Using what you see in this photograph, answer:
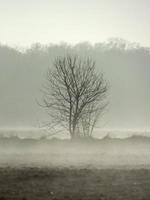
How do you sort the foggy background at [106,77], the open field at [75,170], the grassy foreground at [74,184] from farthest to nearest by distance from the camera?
1. the foggy background at [106,77]
2. the open field at [75,170]
3. the grassy foreground at [74,184]

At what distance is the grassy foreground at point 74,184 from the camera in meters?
15.1

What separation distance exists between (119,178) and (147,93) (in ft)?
361

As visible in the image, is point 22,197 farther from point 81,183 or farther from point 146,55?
point 146,55

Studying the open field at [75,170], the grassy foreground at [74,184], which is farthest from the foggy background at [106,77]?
the grassy foreground at [74,184]

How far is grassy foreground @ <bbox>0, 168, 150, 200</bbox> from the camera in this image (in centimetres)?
1506

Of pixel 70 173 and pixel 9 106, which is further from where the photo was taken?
pixel 9 106

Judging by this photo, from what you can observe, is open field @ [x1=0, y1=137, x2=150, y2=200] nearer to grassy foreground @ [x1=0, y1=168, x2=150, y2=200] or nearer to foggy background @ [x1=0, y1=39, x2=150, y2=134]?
grassy foreground @ [x1=0, y1=168, x2=150, y2=200]

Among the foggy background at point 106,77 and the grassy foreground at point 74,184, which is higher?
the foggy background at point 106,77

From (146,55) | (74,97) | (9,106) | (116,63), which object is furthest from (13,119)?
(74,97)

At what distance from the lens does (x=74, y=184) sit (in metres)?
17.3

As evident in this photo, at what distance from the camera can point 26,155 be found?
93.4 ft

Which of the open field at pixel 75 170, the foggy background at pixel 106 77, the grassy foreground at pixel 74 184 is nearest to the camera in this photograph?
the grassy foreground at pixel 74 184

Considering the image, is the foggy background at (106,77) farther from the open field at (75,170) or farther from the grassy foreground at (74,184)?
the grassy foreground at (74,184)

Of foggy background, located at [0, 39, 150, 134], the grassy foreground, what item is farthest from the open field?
foggy background, located at [0, 39, 150, 134]
